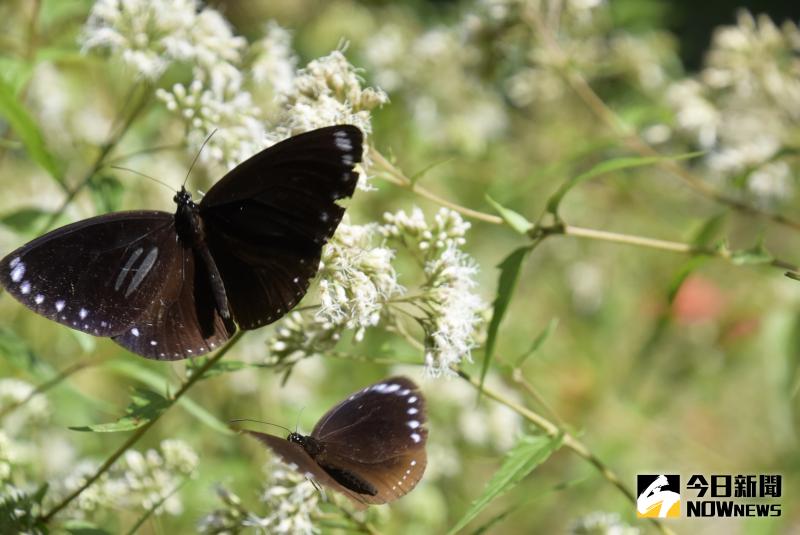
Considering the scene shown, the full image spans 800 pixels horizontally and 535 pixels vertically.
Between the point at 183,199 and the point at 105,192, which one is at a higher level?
the point at 105,192

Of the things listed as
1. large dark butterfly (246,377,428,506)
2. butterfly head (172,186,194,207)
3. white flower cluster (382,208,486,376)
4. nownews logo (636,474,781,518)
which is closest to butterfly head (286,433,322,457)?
large dark butterfly (246,377,428,506)

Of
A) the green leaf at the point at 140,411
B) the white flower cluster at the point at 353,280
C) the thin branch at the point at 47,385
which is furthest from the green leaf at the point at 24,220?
the white flower cluster at the point at 353,280

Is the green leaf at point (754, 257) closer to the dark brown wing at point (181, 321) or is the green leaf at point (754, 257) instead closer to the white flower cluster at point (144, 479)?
the dark brown wing at point (181, 321)

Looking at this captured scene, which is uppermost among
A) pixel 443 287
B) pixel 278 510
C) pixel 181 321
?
pixel 443 287

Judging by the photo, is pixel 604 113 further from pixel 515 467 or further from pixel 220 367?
pixel 220 367

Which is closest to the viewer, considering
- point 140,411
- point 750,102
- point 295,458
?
point 295,458

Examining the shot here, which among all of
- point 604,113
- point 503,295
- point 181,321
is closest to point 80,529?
point 181,321
